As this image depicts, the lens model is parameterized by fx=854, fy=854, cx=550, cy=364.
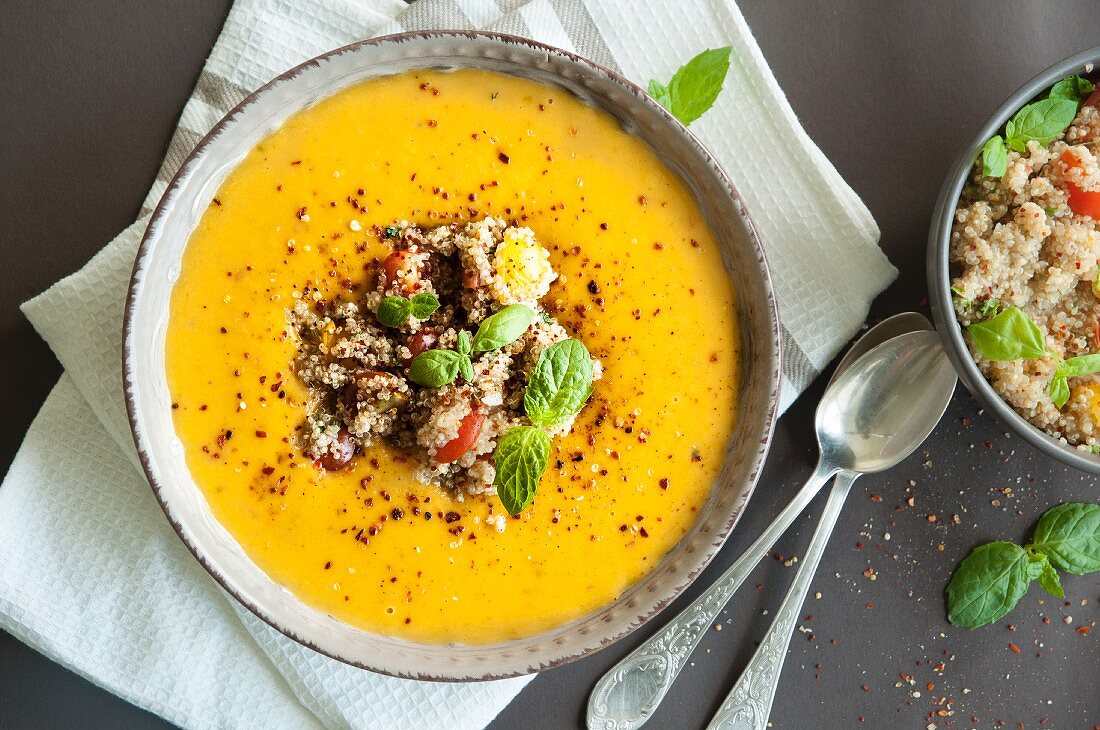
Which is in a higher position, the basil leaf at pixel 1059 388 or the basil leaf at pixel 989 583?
the basil leaf at pixel 1059 388

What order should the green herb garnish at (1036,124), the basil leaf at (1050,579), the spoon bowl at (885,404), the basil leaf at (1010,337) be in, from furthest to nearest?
the basil leaf at (1050,579)
the spoon bowl at (885,404)
the green herb garnish at (1036,124)
the basil leaf at (1010,337)

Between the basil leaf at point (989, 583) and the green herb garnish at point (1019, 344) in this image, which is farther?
the basil leaf at point (989, 583)

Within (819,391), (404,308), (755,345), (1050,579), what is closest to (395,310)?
(404,308)

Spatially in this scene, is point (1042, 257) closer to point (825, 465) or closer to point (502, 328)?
point (825, 465)

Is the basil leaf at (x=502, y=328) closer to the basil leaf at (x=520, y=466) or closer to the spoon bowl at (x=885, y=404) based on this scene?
the basil leaf at (x=520, y=466)

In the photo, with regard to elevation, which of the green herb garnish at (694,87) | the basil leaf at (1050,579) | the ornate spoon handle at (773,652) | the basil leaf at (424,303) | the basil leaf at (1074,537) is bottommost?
the basil leaf at (1050,579)

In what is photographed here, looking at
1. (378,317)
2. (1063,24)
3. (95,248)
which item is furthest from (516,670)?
(1063,24)

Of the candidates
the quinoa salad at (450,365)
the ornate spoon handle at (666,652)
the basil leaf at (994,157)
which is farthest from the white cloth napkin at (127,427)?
the quinoa salad at (450,365)

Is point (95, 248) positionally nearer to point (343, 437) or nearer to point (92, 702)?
point (343, 437)
